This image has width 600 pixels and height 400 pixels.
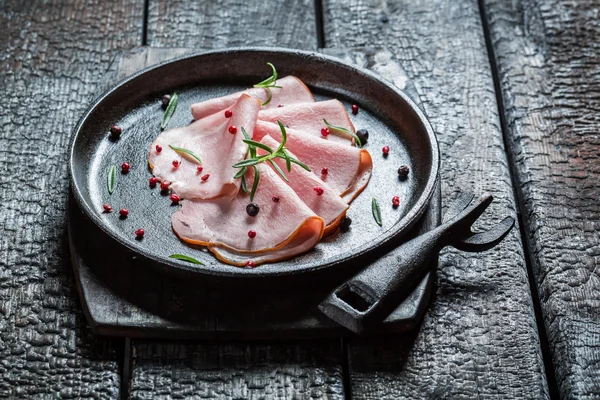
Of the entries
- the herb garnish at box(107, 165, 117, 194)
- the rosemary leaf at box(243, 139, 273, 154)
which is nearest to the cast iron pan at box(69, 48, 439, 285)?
the herb garnish at box(107, 165, 117, 194)

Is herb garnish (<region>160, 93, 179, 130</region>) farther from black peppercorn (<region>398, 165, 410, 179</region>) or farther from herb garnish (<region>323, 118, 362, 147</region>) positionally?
black peppercorn (<region>398, 165, 410, 179</region>)

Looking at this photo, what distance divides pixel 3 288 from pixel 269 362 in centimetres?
67

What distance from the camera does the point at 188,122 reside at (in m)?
2.50

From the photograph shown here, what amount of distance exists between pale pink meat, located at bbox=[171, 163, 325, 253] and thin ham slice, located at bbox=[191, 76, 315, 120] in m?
→ 0.32

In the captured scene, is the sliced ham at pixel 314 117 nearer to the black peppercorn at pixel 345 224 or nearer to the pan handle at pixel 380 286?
the black peppercorn at pixel 345 224

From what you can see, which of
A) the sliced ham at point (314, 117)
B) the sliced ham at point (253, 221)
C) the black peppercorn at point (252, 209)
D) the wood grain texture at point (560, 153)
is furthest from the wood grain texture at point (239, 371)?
the sliced ham at point (314, 117)

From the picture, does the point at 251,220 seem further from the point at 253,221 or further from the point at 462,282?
the point at 462,282

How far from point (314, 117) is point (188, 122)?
0.36m

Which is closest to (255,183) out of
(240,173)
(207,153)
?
(240,173)

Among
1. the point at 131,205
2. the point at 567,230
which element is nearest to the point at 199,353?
the point at 131,205

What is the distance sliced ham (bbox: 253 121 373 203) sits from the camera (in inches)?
89.6

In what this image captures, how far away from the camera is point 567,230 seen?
2.31m

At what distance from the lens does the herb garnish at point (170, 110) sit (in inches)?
97.9

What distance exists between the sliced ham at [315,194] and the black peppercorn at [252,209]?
0.39 ft
